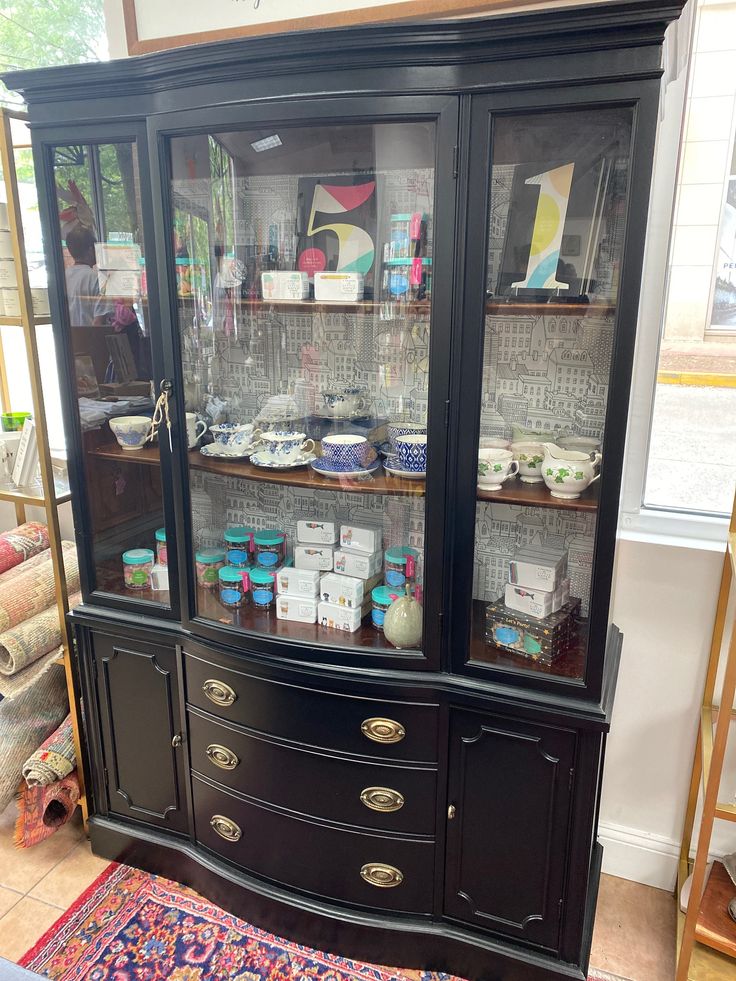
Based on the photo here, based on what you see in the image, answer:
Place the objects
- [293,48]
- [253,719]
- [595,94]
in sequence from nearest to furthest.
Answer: [595,94] → [293,48] → [253,719]

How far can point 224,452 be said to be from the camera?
5.97 ft

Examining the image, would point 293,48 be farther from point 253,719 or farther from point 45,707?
point 45,707

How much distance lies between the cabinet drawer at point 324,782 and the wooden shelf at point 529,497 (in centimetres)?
65

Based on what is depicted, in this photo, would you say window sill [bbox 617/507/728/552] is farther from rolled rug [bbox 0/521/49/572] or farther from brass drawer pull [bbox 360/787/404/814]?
rolled rug [bbox 0/521/49/572]

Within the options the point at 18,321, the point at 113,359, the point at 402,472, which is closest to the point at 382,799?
the point at 402,472

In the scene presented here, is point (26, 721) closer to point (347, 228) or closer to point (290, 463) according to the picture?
point (290, 463)

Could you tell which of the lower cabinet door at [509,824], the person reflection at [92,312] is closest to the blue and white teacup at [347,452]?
the person reflection at [92,312]

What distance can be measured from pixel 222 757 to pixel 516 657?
31.9 inches

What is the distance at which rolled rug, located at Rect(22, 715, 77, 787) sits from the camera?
2.11m

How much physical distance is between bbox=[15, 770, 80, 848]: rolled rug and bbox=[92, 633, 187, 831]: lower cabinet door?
144 mm

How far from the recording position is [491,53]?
1.31 metres

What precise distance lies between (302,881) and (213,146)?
1.75 meters

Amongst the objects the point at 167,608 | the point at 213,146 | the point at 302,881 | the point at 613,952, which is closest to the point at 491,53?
the point at 213,146

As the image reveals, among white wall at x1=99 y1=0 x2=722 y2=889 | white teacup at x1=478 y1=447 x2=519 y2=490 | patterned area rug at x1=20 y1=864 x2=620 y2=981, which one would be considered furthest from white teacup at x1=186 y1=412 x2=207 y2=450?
patterned area rug at x1=20 y1=864 x2=620 y2=981
